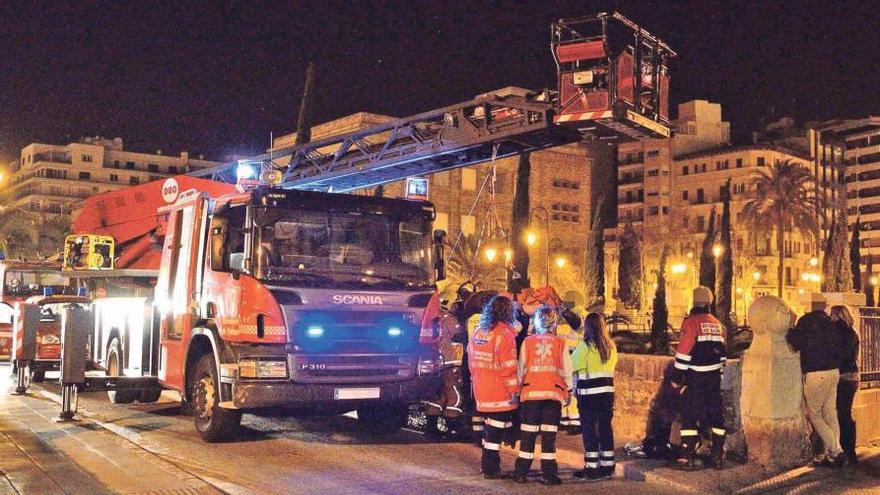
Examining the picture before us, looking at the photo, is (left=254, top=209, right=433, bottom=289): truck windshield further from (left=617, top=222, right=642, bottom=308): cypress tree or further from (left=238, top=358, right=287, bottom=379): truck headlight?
(left=617, top=222, right=642, bottom=308): cypress tree

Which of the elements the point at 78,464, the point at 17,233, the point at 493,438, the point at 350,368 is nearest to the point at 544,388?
the point at 493,438

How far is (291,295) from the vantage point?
9898mm

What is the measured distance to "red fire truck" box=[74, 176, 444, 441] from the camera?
9.88 m

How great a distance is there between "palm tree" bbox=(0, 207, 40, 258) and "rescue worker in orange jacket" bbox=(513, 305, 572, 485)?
64.7 meters

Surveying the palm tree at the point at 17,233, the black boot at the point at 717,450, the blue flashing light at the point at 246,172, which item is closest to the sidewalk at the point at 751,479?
the black boot at the point at 717,450

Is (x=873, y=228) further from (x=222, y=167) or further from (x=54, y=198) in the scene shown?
(x=222, y=167)

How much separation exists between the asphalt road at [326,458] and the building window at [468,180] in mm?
55521

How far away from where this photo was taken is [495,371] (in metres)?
8.45

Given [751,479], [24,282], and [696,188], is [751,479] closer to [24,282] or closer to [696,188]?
[24,282]

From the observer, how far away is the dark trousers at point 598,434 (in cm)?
872

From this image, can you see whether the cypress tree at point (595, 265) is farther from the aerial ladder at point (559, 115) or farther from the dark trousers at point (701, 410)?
the dark trousers at point (701, 410)

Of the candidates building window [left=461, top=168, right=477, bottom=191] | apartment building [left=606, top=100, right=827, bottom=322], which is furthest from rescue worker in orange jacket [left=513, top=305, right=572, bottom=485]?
apartment building [left=606, top=100, right=827, bottom=322]

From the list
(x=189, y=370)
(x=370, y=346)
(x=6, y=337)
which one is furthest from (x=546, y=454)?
(x=6, y=337)

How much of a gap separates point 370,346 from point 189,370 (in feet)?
8.35
